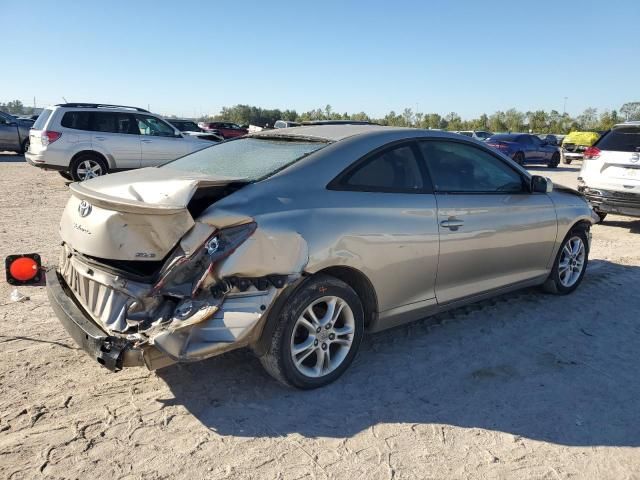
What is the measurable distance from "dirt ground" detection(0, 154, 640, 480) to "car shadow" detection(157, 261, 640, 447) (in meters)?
0.01

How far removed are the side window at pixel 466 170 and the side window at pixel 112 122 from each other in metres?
9.81

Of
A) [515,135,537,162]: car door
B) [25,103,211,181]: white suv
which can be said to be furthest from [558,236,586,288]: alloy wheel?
[515,135,537,162]: car door

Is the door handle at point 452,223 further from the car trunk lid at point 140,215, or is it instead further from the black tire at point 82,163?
the black tire at point 82,163

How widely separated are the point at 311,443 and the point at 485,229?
231 cm

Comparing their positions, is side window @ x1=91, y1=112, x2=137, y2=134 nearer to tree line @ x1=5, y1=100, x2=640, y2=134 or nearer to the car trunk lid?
the car trunk lid

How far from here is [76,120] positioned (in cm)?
1181

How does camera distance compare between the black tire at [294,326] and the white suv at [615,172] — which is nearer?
the black tire at [294,326]

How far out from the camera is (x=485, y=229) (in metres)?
4.37

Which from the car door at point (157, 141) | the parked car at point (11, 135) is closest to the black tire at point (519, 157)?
the car door at point (157, 141)

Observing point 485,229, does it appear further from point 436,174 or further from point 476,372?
point 476,372

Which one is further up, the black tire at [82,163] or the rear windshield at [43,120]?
the rear windshield at [43,120]

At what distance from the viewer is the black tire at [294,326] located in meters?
3.22

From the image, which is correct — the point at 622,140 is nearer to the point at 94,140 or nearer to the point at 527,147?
the point at 94,140

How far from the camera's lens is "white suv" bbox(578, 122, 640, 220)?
8.62 meters
